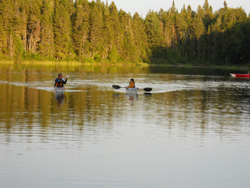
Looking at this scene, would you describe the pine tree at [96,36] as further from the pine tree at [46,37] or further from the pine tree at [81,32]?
the pine tree at [46,37]

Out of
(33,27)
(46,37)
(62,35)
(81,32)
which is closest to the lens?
(33,27)

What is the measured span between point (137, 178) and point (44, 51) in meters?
123

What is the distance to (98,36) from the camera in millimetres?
152375

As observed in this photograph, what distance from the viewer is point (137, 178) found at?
11773 mm

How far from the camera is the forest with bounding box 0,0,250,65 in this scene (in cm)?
12608

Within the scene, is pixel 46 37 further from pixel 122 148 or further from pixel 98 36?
pixel 122 148

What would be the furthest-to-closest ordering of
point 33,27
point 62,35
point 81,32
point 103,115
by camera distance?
point 81,32
point 62,35
point 33,27
point 103,115

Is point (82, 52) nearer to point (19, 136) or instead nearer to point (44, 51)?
point (44, 51)

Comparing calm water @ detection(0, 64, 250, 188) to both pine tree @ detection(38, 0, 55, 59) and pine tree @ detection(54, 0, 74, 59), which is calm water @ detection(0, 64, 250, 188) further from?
pine tree @ detection(54, 0, 74, 59)

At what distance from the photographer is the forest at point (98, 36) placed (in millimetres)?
126075

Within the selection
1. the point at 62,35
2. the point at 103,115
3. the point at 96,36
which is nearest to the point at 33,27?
the point at 62,35

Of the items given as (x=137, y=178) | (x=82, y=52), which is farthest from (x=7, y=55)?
(x=137, y=178)

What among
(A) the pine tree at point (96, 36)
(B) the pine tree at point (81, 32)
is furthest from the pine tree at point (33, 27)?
(A) the pine tree at point (96, 36)

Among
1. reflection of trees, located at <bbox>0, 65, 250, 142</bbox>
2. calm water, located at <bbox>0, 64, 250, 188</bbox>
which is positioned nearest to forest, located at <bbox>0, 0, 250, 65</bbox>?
reflection of trees, located at <bbox>0, 65, 250, 142</bbox>
